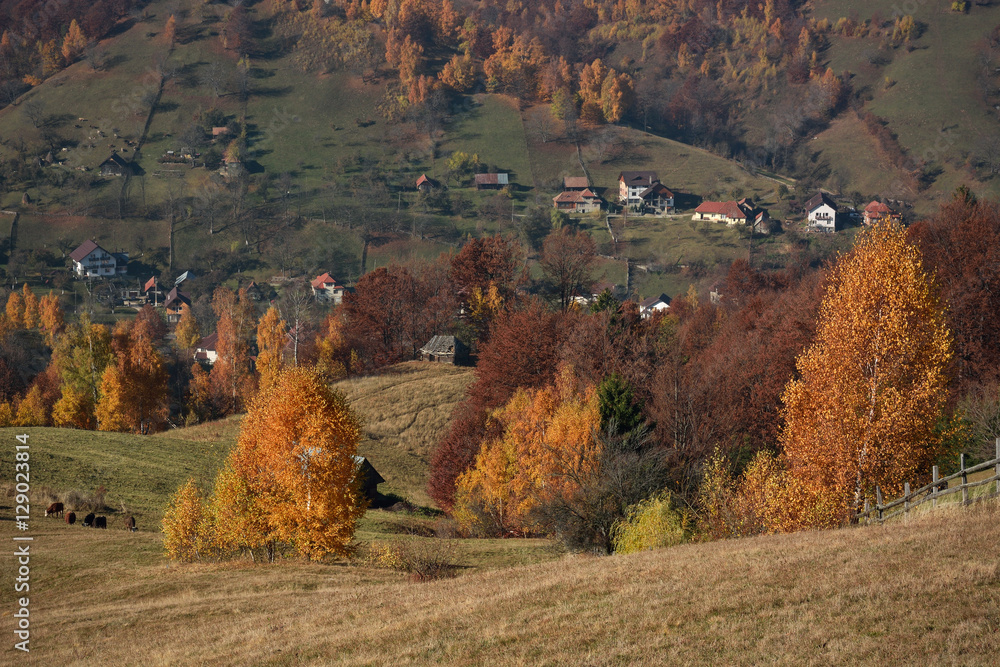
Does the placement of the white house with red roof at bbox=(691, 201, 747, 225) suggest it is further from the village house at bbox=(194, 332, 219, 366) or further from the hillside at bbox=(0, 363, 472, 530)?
the hillside at bbox=(0, 363, 472, 530)

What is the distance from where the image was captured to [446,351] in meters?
84.4

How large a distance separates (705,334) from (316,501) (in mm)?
63912

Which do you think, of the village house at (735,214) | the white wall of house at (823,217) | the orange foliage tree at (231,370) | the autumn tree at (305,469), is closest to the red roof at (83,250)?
the orange foliage tree at (231,370)

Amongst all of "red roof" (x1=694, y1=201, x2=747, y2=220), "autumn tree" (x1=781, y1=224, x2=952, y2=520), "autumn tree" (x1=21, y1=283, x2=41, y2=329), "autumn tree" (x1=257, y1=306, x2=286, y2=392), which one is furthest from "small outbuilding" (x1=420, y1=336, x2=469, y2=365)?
"red roof" (x1=694, y1=201, x2=747, y2=220)

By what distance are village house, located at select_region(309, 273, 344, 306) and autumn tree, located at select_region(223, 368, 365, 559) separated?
126811 mm

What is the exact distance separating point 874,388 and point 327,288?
139 meters

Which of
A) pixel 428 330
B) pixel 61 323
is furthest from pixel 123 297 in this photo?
pixel 428 330

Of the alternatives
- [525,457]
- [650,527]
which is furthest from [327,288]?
[650,527]

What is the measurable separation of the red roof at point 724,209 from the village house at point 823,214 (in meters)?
18.2

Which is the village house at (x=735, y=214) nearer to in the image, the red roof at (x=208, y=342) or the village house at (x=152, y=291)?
the red roof at (x=208, y=342)

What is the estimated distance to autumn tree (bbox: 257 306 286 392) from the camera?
95.4m

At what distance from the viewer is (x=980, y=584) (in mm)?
15680

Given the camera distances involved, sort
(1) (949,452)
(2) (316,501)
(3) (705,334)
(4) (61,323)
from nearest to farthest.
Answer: (2) (316,501) → (1) (949,452) → (3) (705,334) → (4) (61,323)

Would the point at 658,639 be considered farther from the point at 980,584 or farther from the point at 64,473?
the point at 64,473
